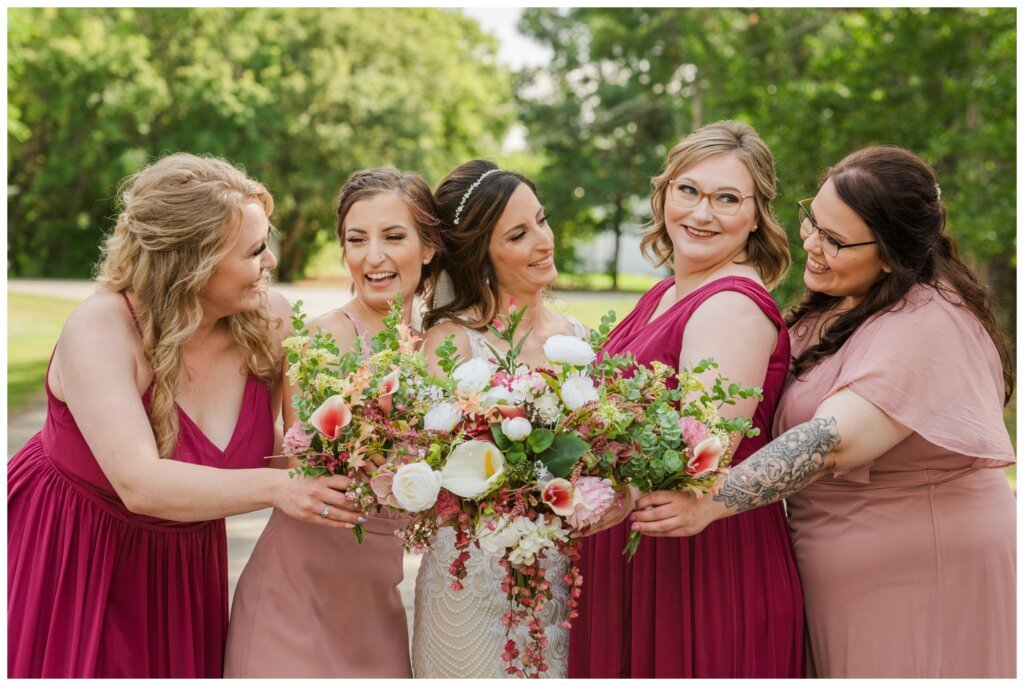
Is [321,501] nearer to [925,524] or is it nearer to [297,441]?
[297,441]

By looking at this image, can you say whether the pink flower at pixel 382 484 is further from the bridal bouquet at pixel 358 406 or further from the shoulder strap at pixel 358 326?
the shoulder strap at pixel 358 326

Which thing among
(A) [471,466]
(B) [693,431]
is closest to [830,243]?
(B) [693,431]

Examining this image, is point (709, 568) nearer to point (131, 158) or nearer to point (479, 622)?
point (479, 622)

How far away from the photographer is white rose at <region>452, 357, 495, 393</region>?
2.73 m

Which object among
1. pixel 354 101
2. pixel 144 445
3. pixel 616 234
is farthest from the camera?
pixel 616 234

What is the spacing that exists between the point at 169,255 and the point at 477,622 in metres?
1.67

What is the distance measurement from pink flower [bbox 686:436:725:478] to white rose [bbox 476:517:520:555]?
515 mm

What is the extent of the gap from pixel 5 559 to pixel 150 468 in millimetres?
793

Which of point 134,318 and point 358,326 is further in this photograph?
point 358,326

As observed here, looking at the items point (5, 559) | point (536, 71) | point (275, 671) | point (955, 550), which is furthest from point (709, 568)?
point (536, 71)

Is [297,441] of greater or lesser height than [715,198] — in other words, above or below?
below

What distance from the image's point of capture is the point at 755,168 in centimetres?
360

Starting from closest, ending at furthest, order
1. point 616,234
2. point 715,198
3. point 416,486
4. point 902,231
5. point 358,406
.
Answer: point 416,486 < point 358,406 < point 902,231 < point 715,198 < point 616,234

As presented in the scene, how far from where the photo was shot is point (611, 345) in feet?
12.6
